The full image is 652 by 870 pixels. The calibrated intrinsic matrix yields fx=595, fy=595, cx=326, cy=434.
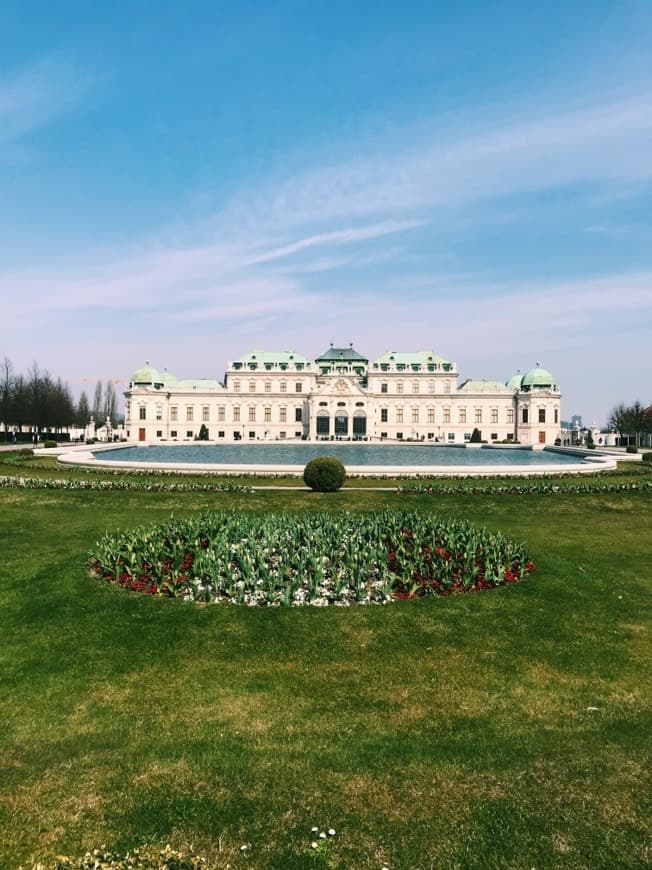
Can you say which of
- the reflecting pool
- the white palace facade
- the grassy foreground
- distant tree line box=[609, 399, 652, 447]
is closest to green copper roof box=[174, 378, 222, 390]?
the white palace facade

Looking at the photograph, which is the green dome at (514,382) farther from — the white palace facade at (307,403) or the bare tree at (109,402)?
the bare tree at (109,402)

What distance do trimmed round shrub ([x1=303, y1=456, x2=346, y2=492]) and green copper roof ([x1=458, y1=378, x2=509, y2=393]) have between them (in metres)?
87.7

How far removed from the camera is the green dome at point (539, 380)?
106750 millimetres

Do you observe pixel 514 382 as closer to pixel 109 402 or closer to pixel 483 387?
pixel 483 387

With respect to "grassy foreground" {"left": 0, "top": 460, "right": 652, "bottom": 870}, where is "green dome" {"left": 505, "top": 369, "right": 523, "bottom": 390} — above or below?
above

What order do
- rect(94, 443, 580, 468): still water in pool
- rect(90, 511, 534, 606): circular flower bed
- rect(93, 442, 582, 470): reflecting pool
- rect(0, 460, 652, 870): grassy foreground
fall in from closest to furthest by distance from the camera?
rect(0, 460, 652, 870): grassy foreground → rect(90, 511, 534, 606): circular flower bed → rect(93, 442, 582, 470): reflecting pool → rect(94, 443, 580, 468): still water in pool

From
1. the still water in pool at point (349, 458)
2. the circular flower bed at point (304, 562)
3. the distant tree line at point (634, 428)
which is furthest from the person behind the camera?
the distant tree line at point (634, 428)

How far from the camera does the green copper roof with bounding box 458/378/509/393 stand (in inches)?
4355

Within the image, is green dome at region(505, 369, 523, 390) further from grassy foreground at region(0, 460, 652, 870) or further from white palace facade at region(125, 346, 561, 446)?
grassy foreground at region(0, 460, 652, 870)

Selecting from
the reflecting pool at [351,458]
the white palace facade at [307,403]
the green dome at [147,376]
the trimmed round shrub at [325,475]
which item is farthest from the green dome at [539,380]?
the trimmed round shrub at [325,475]

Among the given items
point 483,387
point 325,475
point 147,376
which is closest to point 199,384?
point 147,376

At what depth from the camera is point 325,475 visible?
85.4 feet

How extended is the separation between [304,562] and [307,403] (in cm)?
9396

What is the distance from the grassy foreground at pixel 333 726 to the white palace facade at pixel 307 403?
94602mm
